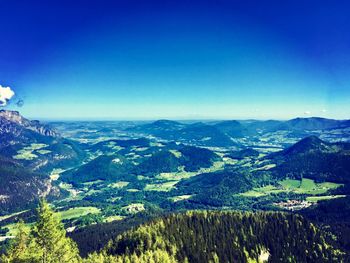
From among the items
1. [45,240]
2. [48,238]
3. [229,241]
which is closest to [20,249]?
[45,240]

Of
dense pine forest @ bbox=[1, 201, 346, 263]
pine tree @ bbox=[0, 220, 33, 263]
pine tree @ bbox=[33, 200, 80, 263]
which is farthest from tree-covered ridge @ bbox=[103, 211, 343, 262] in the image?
pine tree @ bbox=[0, 220, 33, 263]

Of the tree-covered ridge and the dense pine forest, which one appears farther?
the tree-covered ridge

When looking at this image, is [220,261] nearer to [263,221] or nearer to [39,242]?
[263,221]

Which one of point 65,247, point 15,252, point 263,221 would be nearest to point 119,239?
point 263,221

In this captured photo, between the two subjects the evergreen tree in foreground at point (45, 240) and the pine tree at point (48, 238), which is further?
the pine tree at point (48, 238)

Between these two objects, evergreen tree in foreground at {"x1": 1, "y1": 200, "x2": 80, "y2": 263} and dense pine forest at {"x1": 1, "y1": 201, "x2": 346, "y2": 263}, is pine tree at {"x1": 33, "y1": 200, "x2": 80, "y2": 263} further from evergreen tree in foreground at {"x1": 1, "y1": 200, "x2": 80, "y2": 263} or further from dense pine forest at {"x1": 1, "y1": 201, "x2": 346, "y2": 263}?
dense pine forest at {"x1": 1, "y1": 201, "x2": 346, "y2": 263}

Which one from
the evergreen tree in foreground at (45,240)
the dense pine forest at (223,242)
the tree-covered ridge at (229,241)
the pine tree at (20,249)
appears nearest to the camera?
the pine tree at (20,249)

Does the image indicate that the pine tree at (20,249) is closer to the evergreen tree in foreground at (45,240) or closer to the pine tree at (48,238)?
the evergreen tree in foreground at (45,240)

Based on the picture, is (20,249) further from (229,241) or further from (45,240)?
(229,241)

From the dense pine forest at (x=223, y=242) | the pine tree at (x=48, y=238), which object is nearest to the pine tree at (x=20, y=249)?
the pine tree at (x=48, y=238)
